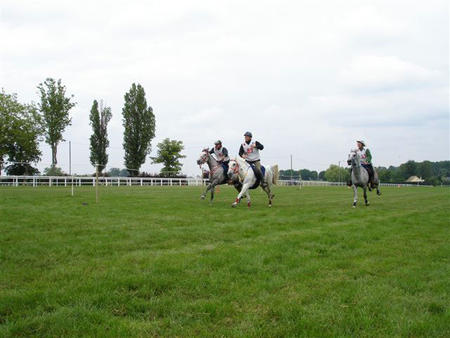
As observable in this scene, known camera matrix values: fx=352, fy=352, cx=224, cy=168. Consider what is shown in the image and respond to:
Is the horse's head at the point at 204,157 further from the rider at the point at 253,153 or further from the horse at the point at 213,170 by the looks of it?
the rider at the point at 253,153

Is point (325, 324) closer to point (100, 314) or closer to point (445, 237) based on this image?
point (100, 314)

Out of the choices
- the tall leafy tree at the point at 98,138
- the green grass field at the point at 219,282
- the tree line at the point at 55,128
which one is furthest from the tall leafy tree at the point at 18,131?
the green grass field at the point at 219,282

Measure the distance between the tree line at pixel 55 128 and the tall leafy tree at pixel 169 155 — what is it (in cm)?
107

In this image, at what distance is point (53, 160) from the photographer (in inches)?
1954

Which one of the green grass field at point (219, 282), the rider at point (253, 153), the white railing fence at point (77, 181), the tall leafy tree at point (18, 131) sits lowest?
the green grass field at point (219, 282)

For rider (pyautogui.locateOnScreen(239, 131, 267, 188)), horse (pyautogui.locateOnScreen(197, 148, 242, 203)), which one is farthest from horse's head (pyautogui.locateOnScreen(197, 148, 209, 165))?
rider (pyautogui.locateOnScreen(239, 131, 267, 188))

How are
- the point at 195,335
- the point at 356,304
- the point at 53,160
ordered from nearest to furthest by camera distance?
the point at 195,335
the point at 356,304
the point at 53,160

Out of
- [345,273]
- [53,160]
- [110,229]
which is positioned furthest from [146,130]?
[345,273]

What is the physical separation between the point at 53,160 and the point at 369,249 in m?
50.7

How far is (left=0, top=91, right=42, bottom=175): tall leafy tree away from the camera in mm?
46844

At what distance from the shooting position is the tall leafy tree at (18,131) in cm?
4684

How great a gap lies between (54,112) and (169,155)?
1040 inches

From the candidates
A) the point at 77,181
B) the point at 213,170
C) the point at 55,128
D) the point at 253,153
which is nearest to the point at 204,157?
the point at 213,170

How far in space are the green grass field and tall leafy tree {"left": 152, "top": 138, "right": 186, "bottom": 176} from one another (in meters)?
64.5
